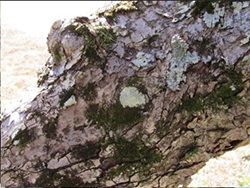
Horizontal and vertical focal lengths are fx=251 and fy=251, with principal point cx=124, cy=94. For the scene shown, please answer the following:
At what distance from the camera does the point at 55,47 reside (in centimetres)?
198

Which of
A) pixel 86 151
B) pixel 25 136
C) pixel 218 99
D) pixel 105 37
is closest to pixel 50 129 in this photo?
pixel 25 136

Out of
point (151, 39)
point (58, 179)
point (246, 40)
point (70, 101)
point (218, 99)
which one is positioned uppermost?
point (151, 39)

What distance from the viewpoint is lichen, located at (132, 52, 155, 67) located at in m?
1.95

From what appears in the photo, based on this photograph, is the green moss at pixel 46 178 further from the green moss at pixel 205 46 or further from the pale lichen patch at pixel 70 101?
the green moss at pixel 205 46

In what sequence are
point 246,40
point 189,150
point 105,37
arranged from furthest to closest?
1. point 189,150
2. point 105,37
3. point 246,40

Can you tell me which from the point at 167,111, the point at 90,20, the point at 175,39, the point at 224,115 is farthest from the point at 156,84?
the point at 90,20

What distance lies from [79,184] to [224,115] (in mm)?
1269

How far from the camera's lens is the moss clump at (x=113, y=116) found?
1938 millimetres

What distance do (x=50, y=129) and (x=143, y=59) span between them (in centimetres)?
91

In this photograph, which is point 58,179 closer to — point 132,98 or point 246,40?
point 132,98

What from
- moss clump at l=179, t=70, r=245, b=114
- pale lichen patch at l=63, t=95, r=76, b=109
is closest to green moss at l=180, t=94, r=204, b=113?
moss clump at l=179, t=70, r=245, b=114

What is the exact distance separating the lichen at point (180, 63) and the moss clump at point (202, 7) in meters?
0.30

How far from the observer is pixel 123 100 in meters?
1.93

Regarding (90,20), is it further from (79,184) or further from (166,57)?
(79,184)
